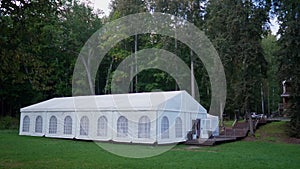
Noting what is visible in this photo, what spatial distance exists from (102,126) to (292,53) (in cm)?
1267

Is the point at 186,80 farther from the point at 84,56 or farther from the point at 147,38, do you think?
the point at 84,56

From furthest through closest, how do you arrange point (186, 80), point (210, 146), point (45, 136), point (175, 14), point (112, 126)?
point (186, 80)
point (175, 14)
point (45, 136)
point (112, 126)
point (210, 146)

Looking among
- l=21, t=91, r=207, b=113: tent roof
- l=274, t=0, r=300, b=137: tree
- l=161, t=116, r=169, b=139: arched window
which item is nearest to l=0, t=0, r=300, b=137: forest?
l=274, t=0, r=300, b=137: tree

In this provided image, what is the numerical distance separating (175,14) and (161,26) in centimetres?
206

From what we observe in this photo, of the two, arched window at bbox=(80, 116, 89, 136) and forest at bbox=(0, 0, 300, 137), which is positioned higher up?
forest at bbox=(0, 0, 300, 137)

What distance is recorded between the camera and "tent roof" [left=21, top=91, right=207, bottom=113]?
54.7ft

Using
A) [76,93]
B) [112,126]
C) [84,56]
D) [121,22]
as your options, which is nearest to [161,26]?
[121,22]

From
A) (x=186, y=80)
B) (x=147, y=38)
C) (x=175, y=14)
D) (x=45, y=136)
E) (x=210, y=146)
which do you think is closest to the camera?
(x=210, y=146)

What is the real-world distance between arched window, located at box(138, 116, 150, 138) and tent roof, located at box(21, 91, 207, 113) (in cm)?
61

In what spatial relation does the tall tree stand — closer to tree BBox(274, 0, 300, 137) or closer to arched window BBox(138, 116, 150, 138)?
tree BBox(274, 0, 300, 137)

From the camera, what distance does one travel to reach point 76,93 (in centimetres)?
3428

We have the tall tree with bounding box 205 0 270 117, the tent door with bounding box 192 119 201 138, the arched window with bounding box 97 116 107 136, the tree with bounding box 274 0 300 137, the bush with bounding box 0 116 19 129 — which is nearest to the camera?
the arched window with bounding box 97 116 107 136

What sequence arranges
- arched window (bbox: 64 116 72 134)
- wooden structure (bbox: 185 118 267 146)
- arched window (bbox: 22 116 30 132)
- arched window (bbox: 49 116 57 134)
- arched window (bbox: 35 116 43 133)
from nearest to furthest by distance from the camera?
wooden structure (bbox: 185 118 267 146) → arched window (bbox: 64 116 72 134) → arched window (bbox: 49 116 57 134) → arched window (bbox: 35 116 43 133) → arched window (bbox: 22 116 30 132)

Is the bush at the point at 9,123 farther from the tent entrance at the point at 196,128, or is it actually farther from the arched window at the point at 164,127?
the arched window at the point at 164,127
